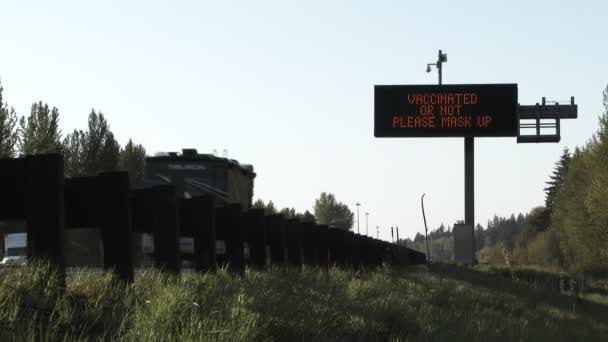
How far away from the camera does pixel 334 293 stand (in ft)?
37.4

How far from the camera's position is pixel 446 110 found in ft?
149

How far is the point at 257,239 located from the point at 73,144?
247 feet

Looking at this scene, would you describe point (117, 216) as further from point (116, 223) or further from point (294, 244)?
point (294, 244)

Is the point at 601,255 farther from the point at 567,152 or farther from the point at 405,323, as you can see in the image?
the point at 567,152

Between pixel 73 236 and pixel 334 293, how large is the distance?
38.1m

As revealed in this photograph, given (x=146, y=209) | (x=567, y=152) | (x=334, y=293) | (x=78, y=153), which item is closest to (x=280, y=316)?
(x=146, y=209)

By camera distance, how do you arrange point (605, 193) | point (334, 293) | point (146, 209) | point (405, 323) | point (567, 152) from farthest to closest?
point (567, 152)
point (605, 193)
point (334, 293)
point (405, 323)
point (146, 209)

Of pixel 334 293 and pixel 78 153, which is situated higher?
pixel 78 153

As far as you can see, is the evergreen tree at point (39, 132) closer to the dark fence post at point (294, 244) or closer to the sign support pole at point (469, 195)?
the sign support pole at point (469, 195)

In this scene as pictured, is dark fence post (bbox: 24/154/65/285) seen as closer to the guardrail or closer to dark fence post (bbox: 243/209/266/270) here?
the guardrail

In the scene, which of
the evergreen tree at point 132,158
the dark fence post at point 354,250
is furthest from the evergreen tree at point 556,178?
the dark fence post at point 354,250

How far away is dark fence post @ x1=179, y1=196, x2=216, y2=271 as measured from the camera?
33.5ft

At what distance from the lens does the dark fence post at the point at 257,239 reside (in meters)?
13.0

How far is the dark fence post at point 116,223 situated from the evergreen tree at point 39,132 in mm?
63161
